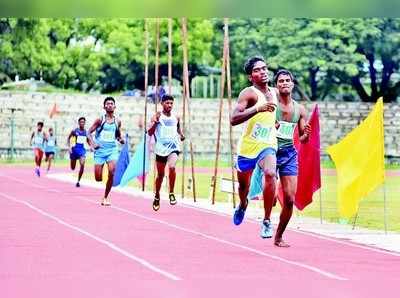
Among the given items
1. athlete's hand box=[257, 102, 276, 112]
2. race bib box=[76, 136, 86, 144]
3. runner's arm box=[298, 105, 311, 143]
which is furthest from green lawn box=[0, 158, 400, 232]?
athlete's hand box=[257, 102, 276, 112]

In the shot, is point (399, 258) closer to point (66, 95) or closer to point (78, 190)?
point (78, 190)

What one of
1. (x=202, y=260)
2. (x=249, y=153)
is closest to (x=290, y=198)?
(x=249, y=153)

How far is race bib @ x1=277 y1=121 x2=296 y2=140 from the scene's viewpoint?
14961 mm

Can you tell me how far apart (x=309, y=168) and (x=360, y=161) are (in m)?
1.38

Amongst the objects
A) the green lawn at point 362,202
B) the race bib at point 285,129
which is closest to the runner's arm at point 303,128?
the race bib at point 285,129

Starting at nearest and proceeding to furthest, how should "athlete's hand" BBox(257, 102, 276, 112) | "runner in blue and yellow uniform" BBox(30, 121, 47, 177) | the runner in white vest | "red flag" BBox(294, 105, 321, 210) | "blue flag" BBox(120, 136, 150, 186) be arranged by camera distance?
"athlete's hand" BBox(257, 102, 276, 112), "red flag" BBox(294, 105, 321, 210), the runner in white vest, "blue flag" BBox(120, 136, 150, 186), "runner in blue and yellow uniform" BBox(30, 121, 47, 177)

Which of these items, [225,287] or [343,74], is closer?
[225,287]

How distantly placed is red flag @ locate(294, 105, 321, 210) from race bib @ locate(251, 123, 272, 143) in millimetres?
4096

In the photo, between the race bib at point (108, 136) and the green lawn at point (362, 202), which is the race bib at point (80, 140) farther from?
the race bib at point (108, 136)

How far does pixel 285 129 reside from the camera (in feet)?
49.2

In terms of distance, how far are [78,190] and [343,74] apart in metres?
39.8

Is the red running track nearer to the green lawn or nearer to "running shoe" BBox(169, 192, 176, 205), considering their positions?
"running shoe" BBox(169, 192, 176, 205)

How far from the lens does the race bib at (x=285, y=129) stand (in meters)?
15.0

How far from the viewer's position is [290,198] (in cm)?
1459
